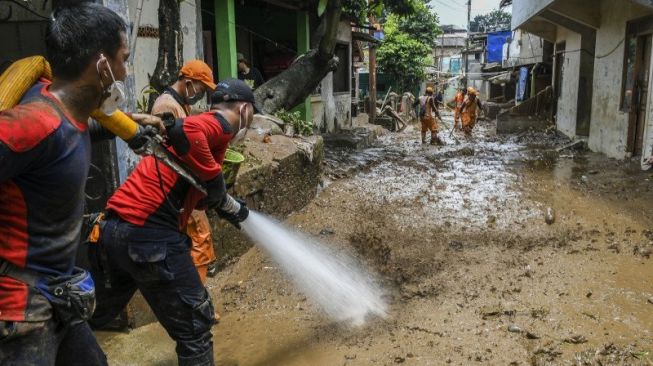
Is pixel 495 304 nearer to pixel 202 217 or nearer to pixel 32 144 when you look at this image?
pixel 202 217

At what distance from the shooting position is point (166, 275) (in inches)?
99.0

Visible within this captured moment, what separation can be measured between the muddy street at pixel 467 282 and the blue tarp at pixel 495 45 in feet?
79.9

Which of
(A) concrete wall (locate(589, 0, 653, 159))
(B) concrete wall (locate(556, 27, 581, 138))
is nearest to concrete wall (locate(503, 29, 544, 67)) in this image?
(B) concrete wall (locate(556, 27, 581, 138))

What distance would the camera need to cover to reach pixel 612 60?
34.1ft

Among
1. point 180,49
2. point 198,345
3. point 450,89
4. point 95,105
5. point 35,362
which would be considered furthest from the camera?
point 450,89

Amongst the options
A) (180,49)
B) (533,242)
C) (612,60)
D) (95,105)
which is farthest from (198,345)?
(612,60)

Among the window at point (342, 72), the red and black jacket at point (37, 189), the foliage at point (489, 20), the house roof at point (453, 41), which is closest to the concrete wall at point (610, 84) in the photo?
the window at point (342, 72)

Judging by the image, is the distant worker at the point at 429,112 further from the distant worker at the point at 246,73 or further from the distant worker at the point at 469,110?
the distant worker at the point at 246,73

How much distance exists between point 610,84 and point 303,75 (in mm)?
6163

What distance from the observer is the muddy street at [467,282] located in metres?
3.42

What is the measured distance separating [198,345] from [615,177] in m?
7.64

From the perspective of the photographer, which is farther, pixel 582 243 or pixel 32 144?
pixel 582 243

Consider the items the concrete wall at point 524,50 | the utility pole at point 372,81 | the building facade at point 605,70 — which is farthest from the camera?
the utility pole at point 372,81

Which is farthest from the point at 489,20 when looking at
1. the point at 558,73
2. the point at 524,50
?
the point at 558,73
